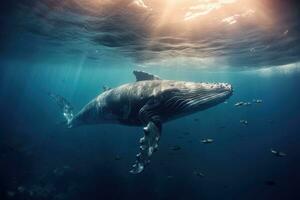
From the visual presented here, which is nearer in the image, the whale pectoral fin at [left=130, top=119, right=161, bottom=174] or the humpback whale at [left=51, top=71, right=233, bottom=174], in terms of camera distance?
the whale pectoral fin at [left=130, top=119, right=161, bottom=174]

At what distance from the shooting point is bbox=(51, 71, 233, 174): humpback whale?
8.38 metres

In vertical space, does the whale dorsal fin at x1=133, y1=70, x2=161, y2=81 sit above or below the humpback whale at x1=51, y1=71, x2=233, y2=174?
above

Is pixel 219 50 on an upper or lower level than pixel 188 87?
upper

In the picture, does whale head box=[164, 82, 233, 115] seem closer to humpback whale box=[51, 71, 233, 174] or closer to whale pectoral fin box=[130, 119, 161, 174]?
humpback whale box=[51, 71, 233, 174]

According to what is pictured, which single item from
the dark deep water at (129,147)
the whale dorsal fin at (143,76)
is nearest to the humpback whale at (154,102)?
the whale dorsal fin at (143,76)

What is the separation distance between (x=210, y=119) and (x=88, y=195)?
3266cm

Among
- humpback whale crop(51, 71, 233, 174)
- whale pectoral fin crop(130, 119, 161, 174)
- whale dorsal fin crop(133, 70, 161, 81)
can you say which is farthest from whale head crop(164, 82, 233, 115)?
whale dorsal fin crop(133, 70, 161, 81)

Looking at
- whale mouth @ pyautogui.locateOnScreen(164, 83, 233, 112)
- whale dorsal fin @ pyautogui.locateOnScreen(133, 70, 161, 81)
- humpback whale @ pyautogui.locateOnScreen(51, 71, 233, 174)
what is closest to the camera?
humpback whale @ pyautogui.locateOnScreen(51, 71, 233, 174)

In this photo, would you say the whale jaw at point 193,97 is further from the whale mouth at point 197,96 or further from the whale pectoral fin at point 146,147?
the whale pectoral fin at point 146,147

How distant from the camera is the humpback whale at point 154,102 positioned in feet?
27.5

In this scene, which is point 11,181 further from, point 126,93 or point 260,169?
point 260,169

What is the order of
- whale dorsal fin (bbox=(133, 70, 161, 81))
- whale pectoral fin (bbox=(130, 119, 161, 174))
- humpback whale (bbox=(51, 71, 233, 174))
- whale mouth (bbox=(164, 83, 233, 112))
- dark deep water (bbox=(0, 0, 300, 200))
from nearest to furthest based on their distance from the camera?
whale pectoral fin (bbox=(130, 119, 161, 174)), humpback whale (bbox=(51, 71, 233, 174)), whale mouth (bbox=(164, 83, 233, 112)), whale dorsal fin (bbox=(133, 70, 161, 81)), dark deep water (bbox=(0, 0, 300, 200))

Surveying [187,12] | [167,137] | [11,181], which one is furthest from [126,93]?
[167,137]

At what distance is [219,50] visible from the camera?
26969mm
